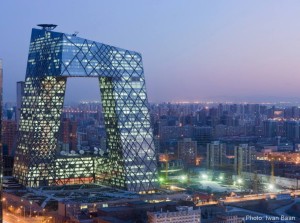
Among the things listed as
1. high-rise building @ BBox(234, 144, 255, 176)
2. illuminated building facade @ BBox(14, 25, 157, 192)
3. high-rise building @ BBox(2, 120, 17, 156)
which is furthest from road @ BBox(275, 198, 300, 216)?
high-rise building @ BBox(2, 120, 17, 156)

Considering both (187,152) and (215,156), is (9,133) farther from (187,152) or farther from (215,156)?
(215,156)

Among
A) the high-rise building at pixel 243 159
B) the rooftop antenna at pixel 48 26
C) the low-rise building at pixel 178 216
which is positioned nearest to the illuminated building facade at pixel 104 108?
the rooftop antenna at pixel 48 26

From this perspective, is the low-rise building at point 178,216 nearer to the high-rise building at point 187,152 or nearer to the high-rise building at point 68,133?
the high-rise building at point 187,152

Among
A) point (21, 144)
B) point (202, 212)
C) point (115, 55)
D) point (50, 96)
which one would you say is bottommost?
point (202, 212)

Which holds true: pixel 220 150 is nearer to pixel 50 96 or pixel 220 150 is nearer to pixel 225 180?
pixel 225 180

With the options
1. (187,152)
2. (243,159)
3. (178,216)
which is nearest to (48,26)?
(178,216)

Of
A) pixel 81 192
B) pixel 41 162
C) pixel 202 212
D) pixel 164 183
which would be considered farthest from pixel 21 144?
pixel 202 212

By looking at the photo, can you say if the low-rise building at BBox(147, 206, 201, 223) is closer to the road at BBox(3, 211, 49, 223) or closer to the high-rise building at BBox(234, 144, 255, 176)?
the road at BBox(3, 211, 49, 223)

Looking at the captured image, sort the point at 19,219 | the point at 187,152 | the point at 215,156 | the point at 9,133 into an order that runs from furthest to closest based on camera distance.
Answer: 1. the point at 187,152
2. the point at 215,156
3. the point at 9,133
4. the point at 19,219
